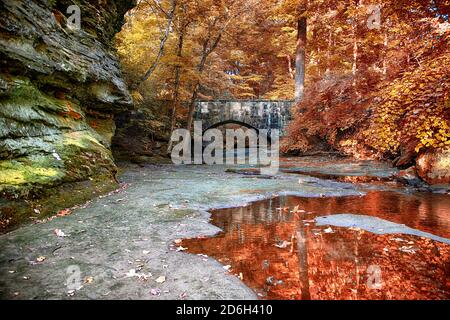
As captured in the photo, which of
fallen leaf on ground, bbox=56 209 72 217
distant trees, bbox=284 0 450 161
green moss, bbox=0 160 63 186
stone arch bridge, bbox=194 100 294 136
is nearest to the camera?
green moss, bbox=0 160 63 186

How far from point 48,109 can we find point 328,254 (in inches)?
261

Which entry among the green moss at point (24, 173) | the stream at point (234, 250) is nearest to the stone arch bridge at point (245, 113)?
the stream at point (234, 250)

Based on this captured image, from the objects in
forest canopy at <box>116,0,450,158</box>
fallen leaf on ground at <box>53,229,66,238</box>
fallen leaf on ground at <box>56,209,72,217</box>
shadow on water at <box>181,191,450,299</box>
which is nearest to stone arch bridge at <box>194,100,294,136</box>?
forest canopy at <box>116,0,450,158</box>

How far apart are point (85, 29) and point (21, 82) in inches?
179

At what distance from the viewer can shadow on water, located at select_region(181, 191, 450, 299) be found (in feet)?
9.54

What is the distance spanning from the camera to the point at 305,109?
724 inches

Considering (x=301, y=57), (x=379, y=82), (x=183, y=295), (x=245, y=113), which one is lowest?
(x=183, y=295)

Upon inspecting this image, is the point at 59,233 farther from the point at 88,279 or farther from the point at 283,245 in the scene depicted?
the point at 283,245

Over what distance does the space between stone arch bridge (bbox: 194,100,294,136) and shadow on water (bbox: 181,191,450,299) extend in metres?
16.9

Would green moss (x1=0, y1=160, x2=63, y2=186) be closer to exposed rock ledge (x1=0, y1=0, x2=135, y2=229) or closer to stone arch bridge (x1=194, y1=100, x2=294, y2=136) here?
exposed rock ledge (x1=0, y1=0, x2=135, y2=229)

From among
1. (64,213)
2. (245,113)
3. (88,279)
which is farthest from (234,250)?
(245,113)

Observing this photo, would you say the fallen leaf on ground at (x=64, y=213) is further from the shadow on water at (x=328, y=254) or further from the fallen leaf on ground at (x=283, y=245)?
the fallen leaf on ground at (x=283, y=245)

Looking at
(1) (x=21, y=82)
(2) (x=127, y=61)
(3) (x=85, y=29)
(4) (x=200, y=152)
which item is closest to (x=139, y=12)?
(2) (x=127, y=61)

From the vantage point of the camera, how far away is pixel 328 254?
12.3 ft
